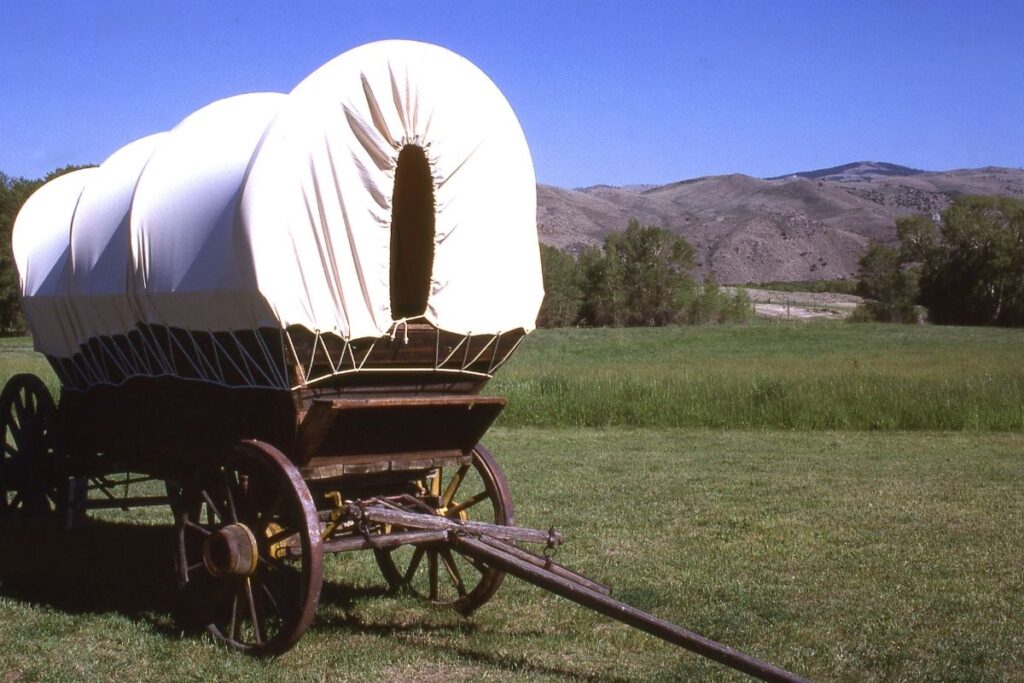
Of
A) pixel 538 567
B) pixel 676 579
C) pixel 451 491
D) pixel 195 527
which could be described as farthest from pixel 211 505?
pixel 676 579

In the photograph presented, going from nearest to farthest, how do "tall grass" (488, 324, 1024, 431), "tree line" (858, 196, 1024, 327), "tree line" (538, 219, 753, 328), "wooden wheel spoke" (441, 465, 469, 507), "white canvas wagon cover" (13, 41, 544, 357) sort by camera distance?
"white canvas wagon cover" (13, 41, 544, 357)
"wooden wheel spoke" (441, 465, 469, 507)
"tall grass" (488, 324, 1024, 431)
"tree line" (858, 196, 1024, 327)
"tree line" (538, 219, 753, 328)

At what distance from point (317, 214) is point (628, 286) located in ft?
229

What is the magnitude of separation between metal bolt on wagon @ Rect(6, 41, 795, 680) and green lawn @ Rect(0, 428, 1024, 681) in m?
0.38

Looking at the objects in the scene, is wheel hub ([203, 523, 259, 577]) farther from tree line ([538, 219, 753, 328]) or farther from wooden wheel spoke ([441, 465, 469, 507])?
tree line ([538, 219, 753, 328])

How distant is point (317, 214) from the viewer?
6.27 m

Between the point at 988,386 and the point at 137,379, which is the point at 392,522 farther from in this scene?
the point at 988,386

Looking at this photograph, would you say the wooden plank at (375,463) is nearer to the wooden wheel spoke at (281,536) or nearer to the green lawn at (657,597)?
the wooden wheel spoke at (281,536)

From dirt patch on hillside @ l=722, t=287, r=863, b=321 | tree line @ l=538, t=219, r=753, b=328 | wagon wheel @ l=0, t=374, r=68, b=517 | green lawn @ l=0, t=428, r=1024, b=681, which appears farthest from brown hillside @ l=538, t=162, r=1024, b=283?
wagon wheel @ l=0, t=374, r=68, b=517

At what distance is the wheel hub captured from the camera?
635 cm

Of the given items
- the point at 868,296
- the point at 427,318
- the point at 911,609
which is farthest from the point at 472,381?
the point at 868,296

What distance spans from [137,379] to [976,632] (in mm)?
5286

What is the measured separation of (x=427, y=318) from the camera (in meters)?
6.77

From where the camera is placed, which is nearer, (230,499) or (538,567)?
(538,567)

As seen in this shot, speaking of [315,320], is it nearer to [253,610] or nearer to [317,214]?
[317,214]
